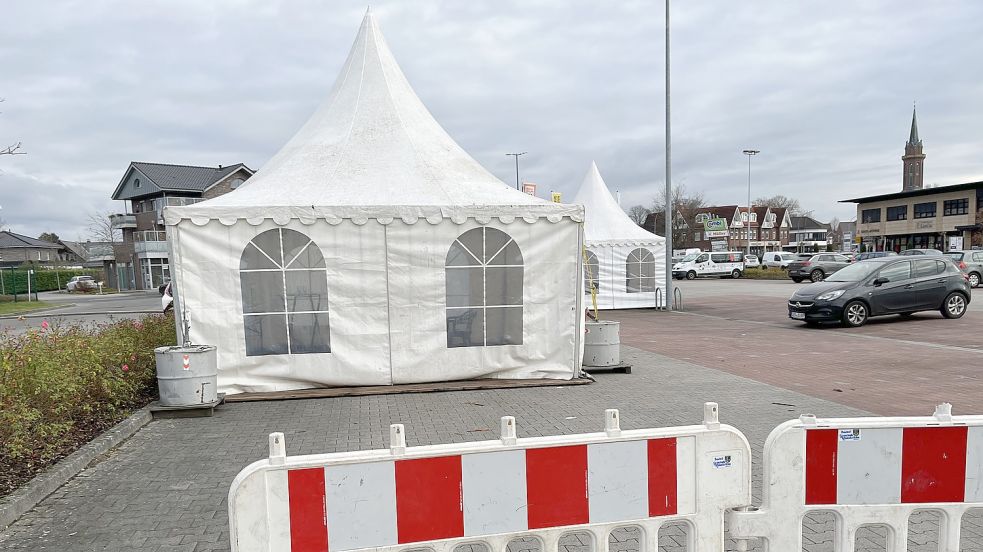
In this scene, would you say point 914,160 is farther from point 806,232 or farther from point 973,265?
point 973,265

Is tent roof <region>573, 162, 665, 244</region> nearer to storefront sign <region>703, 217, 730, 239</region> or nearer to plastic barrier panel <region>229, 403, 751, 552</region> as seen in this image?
plastic barrier panel <region>229, 403, 751, 552</region>

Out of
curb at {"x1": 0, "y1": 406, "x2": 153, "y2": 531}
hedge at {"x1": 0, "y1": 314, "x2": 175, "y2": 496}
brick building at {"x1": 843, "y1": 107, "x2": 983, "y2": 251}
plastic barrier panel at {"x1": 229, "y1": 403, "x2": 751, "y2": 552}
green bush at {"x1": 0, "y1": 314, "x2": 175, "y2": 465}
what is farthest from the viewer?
brick building at {"x1": 843, "y1": 107, "x2": 983, "y2": 251}

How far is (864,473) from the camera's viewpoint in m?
2.66

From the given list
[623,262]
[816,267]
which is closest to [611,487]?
[623,262]

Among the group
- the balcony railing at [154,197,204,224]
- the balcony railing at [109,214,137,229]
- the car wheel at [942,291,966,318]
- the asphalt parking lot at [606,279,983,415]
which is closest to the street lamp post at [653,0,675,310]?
the asphalt parking lot at [606,279,983,415]

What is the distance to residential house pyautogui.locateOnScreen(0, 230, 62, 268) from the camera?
7569 cm

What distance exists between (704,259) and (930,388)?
37258mm

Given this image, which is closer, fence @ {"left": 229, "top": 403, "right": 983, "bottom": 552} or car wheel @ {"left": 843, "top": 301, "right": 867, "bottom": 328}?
fence @ {"left": 229, "top": 403, "right": 983, "bottom": 552}

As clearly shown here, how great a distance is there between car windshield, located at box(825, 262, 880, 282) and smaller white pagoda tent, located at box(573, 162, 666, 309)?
5890 millimetres

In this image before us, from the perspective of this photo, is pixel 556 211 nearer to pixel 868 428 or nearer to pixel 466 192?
pixel 466 192

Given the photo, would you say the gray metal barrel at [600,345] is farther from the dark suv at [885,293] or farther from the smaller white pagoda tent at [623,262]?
the smaller white pagoda tent at [623,262]

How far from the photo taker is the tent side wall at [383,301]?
732 centimetres

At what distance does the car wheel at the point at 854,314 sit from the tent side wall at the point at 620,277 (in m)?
6.81

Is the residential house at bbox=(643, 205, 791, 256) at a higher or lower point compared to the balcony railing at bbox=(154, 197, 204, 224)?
lower
